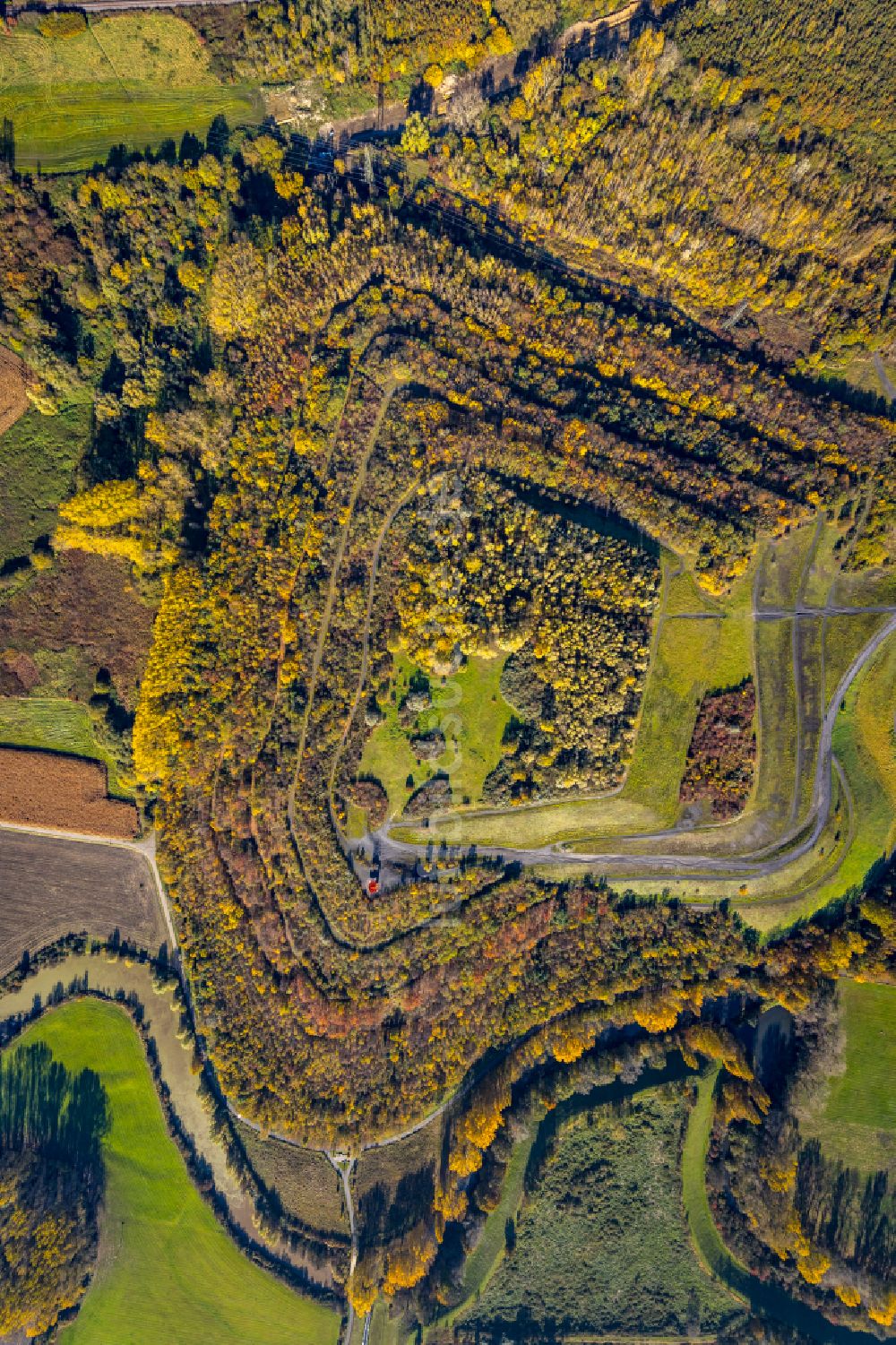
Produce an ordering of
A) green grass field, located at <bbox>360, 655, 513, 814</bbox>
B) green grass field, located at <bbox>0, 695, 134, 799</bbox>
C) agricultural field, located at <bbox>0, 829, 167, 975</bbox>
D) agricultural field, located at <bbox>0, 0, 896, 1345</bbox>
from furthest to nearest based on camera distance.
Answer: agricultural field, located at <bbox>0, 829, 167, 975</bbox> → green grass field, located at <bbox>0, 695, 134, 799</bbox> → green grass field, located at <bbox>360, 655, 513, 814</bbox> → agricultural field, located at <bbox>0, 0, 896, 1345</bbox>

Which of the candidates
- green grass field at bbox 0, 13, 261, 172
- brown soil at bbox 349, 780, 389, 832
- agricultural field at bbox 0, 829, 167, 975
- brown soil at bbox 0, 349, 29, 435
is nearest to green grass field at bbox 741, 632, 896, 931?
brown soil at bbox 349, 780, 389, 832

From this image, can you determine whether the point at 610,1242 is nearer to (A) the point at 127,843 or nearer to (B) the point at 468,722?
(B) the point at 468,722

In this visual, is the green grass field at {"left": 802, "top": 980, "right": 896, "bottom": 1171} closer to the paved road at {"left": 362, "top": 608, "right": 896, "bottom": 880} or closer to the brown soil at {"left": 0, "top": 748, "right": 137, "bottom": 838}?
the paved road at {"left": 362, "top": 608, "right": 896, "bottom": 880}

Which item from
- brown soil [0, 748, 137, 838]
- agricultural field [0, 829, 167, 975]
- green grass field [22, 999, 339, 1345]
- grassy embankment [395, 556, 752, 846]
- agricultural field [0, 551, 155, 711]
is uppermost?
grassy embankment [395, 556, 752, 846]

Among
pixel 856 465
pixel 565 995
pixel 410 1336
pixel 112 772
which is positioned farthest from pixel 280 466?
pixel 410 1336

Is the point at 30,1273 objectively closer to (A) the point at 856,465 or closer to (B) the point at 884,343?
(A) the point at 856,465

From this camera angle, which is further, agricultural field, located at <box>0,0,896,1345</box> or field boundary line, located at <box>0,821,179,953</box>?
field boundary line, located at <box>0,821,179,953</box>

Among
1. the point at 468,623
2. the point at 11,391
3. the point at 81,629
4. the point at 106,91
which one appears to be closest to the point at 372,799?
the point at 468,623
